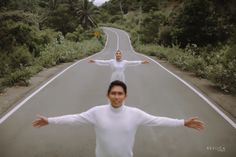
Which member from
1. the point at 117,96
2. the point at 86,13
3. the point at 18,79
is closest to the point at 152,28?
the point at 86,13

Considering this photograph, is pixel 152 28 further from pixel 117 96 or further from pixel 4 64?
pixel 117 96

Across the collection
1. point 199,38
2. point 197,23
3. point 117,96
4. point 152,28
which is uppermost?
point 117,96

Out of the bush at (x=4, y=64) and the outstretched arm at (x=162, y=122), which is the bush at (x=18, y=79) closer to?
the bush at (x=4, y=64)

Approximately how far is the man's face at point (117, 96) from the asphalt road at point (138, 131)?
162 inches

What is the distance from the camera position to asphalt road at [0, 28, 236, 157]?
8.54 m

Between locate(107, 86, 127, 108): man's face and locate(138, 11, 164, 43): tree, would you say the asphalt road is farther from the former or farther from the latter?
locate(138, 11, 164, 43): tree

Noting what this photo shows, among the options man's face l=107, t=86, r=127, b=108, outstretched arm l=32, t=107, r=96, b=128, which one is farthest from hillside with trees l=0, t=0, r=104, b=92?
man's face l=107, t=86, r=127, b=108

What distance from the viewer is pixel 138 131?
1023 centimetres

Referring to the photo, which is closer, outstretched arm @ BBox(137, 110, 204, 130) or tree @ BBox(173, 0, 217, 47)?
outstretched arm @ BBox(137, 110, 204, 130)

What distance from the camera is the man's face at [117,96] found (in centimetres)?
418

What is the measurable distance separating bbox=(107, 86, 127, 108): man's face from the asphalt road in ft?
13.5

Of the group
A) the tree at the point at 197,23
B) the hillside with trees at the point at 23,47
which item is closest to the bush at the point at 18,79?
the hillside with trees at the point at 23,47

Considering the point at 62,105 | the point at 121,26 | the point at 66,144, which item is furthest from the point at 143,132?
the point at 121,26

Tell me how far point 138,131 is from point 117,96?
613cm
